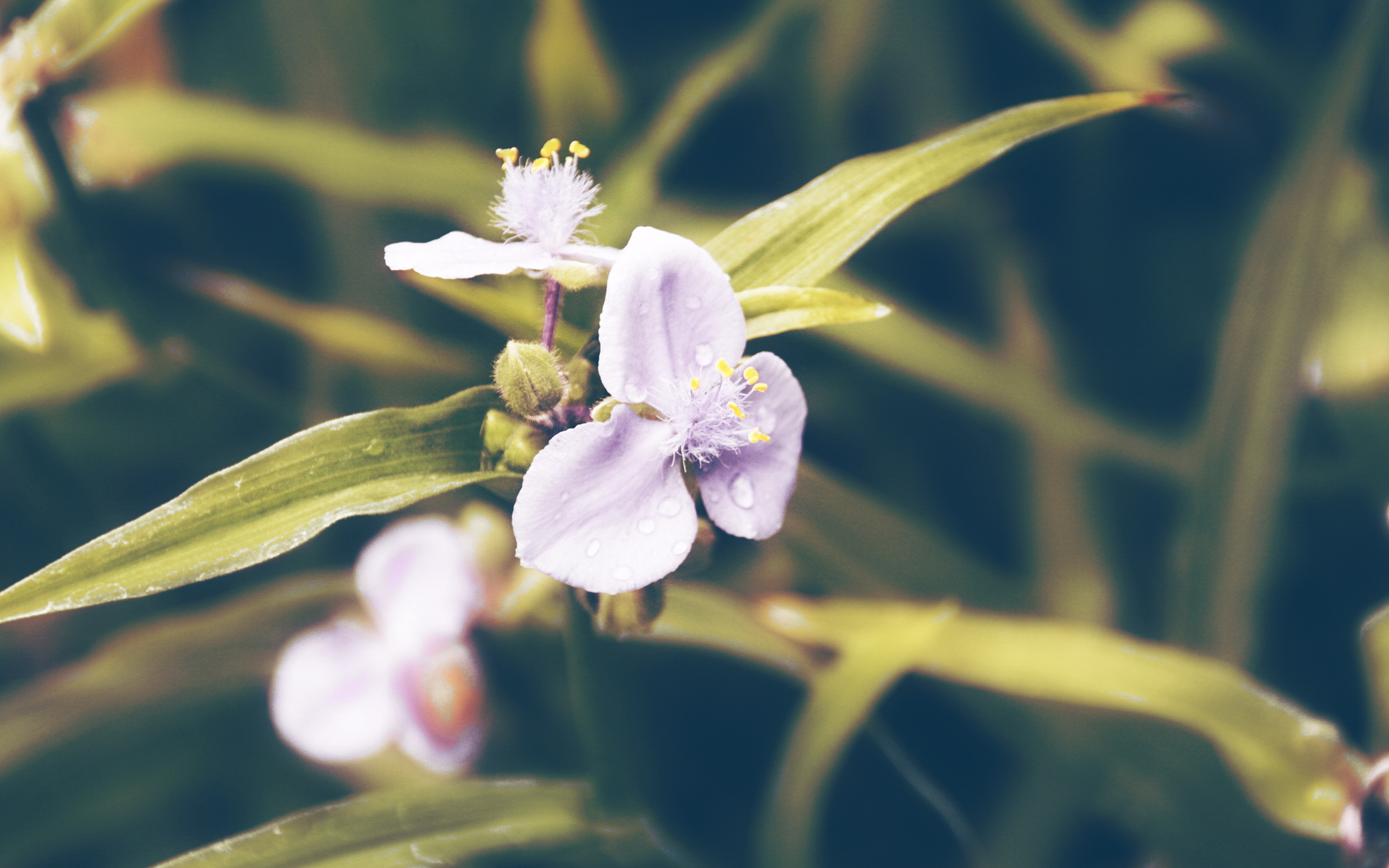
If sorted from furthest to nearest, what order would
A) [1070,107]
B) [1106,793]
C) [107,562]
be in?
[1106,793] < [1070,107] < [107,562]

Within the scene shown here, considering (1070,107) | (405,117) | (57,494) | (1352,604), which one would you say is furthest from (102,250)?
(1352,604)

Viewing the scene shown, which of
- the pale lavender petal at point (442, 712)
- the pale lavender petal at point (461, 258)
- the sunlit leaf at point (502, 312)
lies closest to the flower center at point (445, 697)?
the pale lavender petal at point (442, 712)

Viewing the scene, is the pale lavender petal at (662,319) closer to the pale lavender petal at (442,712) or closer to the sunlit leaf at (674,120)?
the sunlit leaf at (674,120)

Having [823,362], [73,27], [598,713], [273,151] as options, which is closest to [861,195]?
[598,713]

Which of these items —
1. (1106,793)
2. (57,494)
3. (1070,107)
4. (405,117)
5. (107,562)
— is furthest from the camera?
(405,117)

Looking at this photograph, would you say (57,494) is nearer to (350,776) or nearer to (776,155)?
(350,776)

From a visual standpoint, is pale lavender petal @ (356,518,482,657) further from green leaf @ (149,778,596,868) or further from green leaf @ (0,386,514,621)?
green leaf @ (0,386,514,621)
